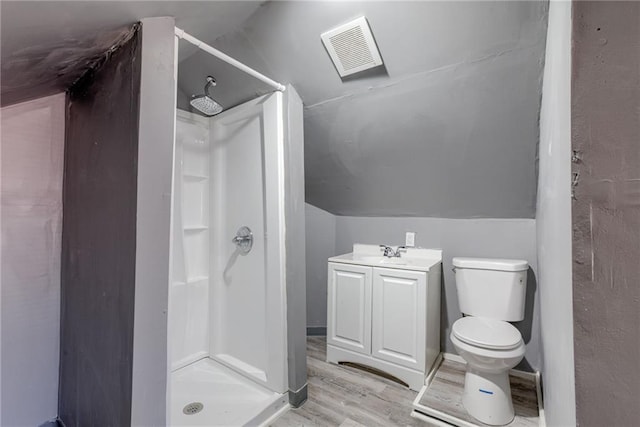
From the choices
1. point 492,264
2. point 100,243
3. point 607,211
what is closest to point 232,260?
point 100,243

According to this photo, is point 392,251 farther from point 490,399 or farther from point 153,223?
point 153,223

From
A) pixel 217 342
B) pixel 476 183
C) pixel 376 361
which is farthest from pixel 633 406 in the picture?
pixel 217 342

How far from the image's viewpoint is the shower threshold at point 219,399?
1528 mm

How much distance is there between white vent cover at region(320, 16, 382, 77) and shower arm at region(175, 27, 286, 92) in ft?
1.14

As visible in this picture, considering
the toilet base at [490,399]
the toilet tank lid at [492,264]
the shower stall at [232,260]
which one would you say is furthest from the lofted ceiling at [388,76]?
the toilet base at [490,399]

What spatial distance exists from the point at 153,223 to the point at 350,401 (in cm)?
152

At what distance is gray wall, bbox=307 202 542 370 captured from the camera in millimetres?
1945

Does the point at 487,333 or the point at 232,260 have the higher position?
the point at 232,260

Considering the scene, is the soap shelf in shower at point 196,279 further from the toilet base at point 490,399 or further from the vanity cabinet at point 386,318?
the toilet base at point 490,399

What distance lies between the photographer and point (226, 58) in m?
1.30

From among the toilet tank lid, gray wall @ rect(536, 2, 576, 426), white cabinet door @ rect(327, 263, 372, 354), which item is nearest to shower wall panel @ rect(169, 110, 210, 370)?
white cabinet door @ rect(327, 263, 372, 354)

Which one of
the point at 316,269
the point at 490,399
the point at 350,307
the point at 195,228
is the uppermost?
the point at 195,228

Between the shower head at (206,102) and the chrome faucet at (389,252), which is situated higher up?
the shower head at (206,102)

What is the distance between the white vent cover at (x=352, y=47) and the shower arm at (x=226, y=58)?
35cm
